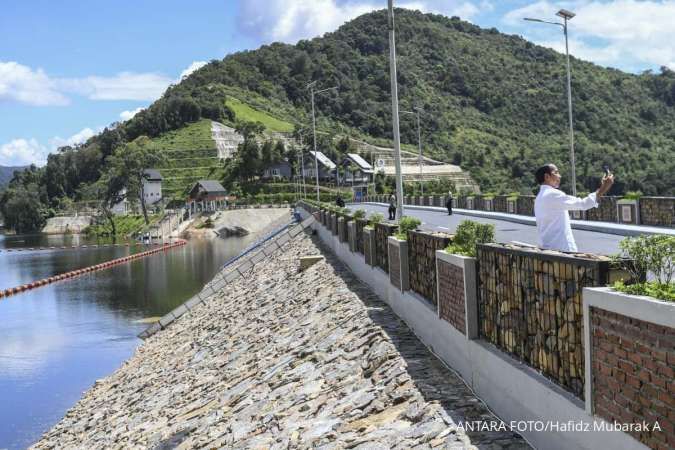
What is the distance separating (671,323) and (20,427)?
882 inches

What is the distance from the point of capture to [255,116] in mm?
170500

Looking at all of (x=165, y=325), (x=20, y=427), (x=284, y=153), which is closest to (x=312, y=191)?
(x=284, y=153)

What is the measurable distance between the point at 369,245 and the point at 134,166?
11751 centimetres

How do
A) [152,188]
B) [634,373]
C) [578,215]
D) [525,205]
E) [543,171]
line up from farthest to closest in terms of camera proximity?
[152,188] < [525,205] < [578,215] < [543,171] < [634,373]

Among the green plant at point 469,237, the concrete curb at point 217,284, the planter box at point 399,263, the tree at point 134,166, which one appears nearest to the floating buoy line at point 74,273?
the concrete curb at point 217,284

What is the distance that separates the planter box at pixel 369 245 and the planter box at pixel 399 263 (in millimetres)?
3120

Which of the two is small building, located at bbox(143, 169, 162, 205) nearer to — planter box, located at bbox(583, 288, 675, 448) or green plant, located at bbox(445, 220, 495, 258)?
→ green plant, located at bbox(445, 220, 495, 258)

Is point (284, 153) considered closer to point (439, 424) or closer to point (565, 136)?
point (565, 136)

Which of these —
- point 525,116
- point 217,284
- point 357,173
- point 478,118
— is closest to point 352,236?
point 217,284

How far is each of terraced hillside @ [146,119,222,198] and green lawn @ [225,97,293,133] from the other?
37.7 feet

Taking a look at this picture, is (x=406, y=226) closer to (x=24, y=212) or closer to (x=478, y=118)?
(x=24, y=212)

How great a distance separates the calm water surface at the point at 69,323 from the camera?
25.1 m

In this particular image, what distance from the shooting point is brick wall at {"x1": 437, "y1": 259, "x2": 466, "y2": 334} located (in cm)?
921

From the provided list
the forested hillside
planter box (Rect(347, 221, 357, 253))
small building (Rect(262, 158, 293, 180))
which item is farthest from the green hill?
planter box (Rect(347, 221, 357, 253))
